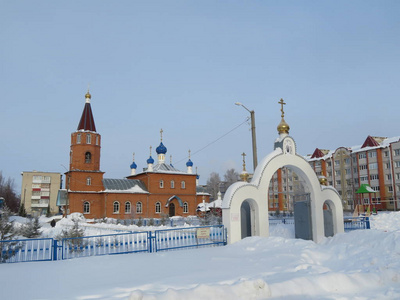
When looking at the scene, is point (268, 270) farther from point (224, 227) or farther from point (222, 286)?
point (224, 227)

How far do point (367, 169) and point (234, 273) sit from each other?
4926cm

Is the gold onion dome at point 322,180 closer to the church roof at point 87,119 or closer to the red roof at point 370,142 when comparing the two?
the church roof at point 87,119

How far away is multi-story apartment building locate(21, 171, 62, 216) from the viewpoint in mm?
68938

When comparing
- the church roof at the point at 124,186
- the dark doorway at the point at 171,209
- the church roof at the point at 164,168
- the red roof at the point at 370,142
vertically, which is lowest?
the dark doorway at the point at 171,209

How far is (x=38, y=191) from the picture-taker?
69812mm

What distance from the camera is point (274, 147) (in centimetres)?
1371

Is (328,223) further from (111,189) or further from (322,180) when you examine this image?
(111,189)

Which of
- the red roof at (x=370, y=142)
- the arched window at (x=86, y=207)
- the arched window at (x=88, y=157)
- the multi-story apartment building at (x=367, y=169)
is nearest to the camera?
the arched window at (x=86, y=207)

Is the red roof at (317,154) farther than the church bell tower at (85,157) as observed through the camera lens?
Yes

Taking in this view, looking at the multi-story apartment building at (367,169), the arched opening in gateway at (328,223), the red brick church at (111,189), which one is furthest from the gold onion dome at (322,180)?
the multi-story apartment building at (367,169)

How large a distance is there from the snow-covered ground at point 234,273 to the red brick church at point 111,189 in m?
24.6

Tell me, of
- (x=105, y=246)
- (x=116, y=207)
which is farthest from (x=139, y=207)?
(x=105, y=246)

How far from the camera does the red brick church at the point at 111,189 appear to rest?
35.5 meters

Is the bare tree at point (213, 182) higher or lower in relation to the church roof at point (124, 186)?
higher
